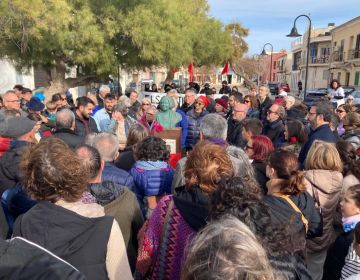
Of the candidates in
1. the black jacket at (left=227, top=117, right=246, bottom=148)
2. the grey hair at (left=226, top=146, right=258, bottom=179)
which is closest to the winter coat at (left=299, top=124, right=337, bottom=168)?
the black jacket at (left=227, top=117, right=246, bottom=148)

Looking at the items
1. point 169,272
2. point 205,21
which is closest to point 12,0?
point 169,272

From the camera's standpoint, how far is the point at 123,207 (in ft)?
7.73

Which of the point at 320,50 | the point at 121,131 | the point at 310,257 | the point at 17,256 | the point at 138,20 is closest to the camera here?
the point at 17,256

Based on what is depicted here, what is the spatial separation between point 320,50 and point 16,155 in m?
54.9

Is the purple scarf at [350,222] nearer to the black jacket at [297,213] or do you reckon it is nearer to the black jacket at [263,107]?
the black jacket at [297,213]

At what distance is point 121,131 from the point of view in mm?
4938

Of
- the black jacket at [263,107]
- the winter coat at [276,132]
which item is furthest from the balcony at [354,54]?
the winter coat at [276,132]

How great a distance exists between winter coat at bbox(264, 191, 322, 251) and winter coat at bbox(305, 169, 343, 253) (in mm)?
315

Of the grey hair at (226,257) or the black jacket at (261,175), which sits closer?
the grey hair at (226,257)

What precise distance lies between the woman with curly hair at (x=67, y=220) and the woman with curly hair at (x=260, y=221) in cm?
56

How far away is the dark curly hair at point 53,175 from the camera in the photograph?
72.7 inches

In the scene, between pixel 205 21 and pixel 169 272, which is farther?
pixel 205 21

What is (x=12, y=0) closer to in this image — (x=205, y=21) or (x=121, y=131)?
(x=121, y=131)

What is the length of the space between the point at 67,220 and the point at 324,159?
7.49 feet
